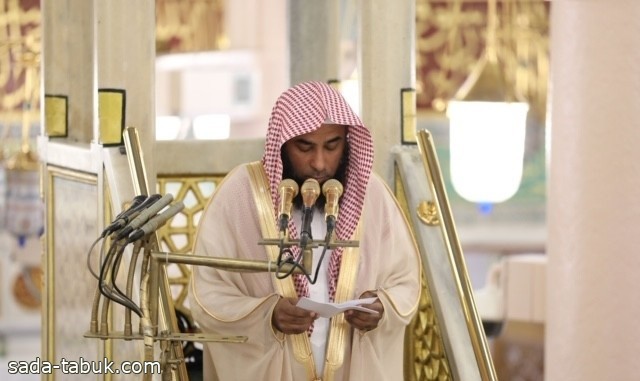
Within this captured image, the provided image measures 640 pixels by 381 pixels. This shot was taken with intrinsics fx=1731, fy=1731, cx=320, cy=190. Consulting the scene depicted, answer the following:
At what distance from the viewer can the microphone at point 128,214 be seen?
546cm

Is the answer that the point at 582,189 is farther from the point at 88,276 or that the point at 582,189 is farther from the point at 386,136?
the point at 88,276

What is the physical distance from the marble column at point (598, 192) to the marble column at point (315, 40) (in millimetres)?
1268

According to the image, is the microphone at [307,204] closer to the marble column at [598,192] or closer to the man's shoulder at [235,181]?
the man's shoulder at [235,181]

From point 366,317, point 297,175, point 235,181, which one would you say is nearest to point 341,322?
point 366,317

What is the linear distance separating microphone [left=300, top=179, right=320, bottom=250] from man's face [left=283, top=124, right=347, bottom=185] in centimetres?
29

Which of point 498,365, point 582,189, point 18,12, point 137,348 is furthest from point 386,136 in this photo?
point 18,12

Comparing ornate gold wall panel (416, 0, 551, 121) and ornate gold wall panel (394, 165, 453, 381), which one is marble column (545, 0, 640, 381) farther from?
ornate gold wall panel (416, 0, 551, 121)

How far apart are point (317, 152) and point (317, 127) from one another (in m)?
0.10

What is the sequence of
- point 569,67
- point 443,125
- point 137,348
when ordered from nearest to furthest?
point 137,348, point 569,67, point 443,125

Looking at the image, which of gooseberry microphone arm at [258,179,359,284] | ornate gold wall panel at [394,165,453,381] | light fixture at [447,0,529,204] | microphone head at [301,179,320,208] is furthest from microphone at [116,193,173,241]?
light fixture at [447,0,529,204]

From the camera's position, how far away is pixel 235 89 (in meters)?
17.9

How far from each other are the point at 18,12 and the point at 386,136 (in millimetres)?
10264

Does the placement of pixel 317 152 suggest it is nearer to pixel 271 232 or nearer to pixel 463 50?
pixel 271 232

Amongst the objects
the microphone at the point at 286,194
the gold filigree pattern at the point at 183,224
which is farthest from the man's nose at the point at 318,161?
the gold filigree pattern at the point at 183,224
